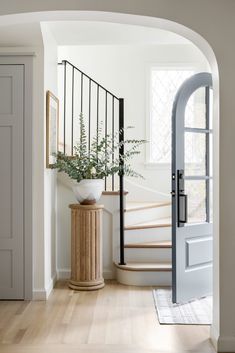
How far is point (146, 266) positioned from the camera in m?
4.68

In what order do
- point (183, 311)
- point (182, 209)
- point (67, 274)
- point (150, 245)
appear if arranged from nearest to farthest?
point (183, 311) → point (182, 209) → point (150, 245) → point (67, 274)

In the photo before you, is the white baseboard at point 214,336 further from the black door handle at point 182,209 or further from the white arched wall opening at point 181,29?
the black door handle at point 182,209

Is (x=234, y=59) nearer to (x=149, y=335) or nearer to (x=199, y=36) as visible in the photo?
(x=199, y=36)

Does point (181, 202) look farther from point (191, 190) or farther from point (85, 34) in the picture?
point (85, 34)

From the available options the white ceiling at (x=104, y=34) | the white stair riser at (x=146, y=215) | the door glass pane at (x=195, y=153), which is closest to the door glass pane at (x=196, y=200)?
the door glass pane at (x=195, y=153)

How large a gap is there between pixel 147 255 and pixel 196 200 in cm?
108

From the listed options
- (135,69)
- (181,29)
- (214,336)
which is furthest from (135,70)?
(214,336)

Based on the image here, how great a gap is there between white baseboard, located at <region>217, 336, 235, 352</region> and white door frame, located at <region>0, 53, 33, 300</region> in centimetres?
196

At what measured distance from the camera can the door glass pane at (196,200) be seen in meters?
4.08

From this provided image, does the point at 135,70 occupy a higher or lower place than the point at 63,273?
higher

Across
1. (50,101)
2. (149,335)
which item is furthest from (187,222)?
(50,101)

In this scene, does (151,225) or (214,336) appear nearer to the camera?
(214,336)

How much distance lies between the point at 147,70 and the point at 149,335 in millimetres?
4077

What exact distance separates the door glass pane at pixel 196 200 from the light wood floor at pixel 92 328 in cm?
94
